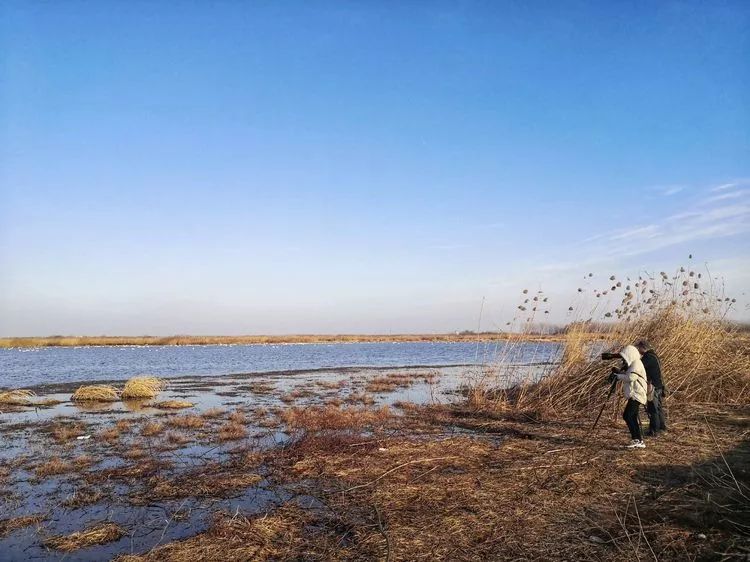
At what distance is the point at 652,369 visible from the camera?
1056 centimetres

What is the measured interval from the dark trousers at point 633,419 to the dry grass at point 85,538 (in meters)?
7.99

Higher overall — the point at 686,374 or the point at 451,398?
the point at 686,374

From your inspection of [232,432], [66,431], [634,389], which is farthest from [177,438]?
[634,389]

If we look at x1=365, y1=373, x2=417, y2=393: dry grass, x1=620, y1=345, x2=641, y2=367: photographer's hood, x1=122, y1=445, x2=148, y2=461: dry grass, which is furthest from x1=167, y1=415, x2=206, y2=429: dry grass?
x1=620, y1=345, x2=641, y2=367: photographer's hood

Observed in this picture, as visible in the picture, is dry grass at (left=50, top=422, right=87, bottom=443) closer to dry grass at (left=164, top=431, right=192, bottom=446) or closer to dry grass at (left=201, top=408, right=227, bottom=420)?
dry grass at (left=164, top=431, right=192, bottom=446)

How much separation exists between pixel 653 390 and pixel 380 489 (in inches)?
233

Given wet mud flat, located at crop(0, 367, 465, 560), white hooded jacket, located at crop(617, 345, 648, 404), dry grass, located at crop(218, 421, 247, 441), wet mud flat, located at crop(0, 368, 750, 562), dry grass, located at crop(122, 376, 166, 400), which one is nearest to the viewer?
wet mud flat, located at crop(0, 368, 750, 562)

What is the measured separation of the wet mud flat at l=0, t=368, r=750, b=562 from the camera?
5551 millimetres

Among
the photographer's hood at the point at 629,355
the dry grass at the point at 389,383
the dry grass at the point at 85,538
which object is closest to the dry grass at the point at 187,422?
the dry grass at the point at 85,538

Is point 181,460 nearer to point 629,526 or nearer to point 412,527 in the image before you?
point 412,527

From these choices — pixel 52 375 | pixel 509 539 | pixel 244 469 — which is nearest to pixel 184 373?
pixel 52 375

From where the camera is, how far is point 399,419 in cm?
1389

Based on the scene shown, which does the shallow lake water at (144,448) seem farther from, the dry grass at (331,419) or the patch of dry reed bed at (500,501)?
the patch of dry reed bed at (500,501)

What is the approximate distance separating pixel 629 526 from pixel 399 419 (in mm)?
8514
